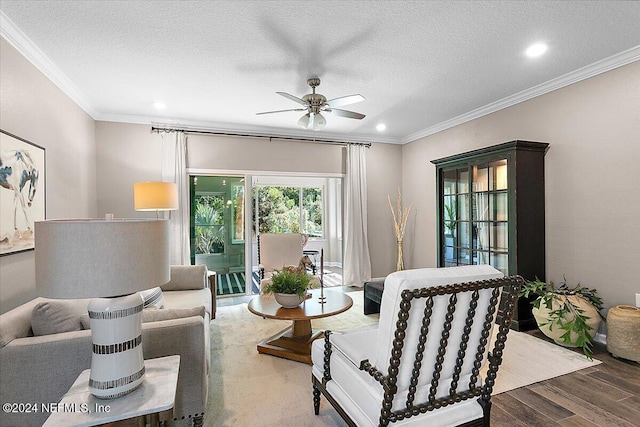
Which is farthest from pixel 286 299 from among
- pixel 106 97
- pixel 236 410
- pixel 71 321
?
pixel 106 97

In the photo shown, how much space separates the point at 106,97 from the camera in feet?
12.4

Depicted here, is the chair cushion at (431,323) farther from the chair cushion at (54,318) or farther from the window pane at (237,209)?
the window pane at (237,209)

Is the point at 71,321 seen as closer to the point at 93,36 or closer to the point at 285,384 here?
the point at 285,384

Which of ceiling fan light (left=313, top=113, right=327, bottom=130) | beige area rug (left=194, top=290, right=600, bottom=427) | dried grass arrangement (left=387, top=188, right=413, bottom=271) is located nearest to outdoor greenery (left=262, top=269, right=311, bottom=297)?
beige area rug (left=194, top=290, right=600, bottom=427)

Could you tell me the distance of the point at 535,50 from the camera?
2.80m

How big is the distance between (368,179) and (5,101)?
4.65m

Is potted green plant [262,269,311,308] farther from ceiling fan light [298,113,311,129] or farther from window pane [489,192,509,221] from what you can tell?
window pane [489,192,509,221]

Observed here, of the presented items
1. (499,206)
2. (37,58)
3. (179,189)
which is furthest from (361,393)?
→ (179,189)

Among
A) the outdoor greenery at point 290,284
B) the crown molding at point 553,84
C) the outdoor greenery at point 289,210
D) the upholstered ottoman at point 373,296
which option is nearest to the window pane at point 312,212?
the outdoor greenery at point 289,210

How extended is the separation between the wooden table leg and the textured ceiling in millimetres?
2363

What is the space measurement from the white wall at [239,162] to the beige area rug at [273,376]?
238cm

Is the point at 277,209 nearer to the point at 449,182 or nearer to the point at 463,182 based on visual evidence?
the point at 449,182

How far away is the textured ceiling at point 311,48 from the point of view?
2.22 m

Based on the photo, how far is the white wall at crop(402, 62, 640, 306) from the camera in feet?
9.54
